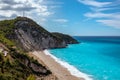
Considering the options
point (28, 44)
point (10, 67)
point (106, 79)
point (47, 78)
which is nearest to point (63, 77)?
point (47, 78)

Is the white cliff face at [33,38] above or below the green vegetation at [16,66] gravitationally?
above

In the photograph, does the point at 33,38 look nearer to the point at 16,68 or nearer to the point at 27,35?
the point at 27,35

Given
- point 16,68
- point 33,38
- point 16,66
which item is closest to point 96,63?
point 16,66

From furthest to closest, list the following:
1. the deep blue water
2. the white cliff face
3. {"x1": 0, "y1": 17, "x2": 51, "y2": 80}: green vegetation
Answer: the white cliff face, the deep blue water, {"x1": 0, "y1": 17, "x2": 51, "y2": 80}: green vegetation

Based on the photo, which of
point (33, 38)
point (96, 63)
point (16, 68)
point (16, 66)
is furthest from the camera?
point (33, 38)

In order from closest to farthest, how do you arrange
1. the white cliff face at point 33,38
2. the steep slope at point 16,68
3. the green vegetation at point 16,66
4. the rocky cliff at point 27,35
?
1. the green vegetation at point 16,66
2. the steep slope at point 16,68
3. the rocky cliff at point 27,35
4. the white cliff face at point 33,38

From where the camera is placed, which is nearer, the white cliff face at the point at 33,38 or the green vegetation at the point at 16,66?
the green vegetation at the point at 16,66

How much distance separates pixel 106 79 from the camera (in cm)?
5903

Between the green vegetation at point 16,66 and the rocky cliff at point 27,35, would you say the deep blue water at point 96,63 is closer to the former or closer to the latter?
the green vegetation at point 16,66

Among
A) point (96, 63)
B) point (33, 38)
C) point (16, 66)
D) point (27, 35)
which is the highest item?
point (27, 35)

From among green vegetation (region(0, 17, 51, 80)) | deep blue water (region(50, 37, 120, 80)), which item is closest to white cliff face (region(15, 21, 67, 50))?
deep blue water (region(50, 37, 120, 80))

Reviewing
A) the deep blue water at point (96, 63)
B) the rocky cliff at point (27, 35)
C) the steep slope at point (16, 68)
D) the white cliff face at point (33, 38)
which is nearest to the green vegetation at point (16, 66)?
the steep slope at point (16, 68)

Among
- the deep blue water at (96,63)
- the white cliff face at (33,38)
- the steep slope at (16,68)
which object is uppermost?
the white cliff face at (33,38)

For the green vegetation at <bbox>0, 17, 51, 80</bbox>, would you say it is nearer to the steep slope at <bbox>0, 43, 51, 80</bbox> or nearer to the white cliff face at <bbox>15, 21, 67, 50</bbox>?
the steep slope at <bbox>0, 43, 51, 80</bbox>
